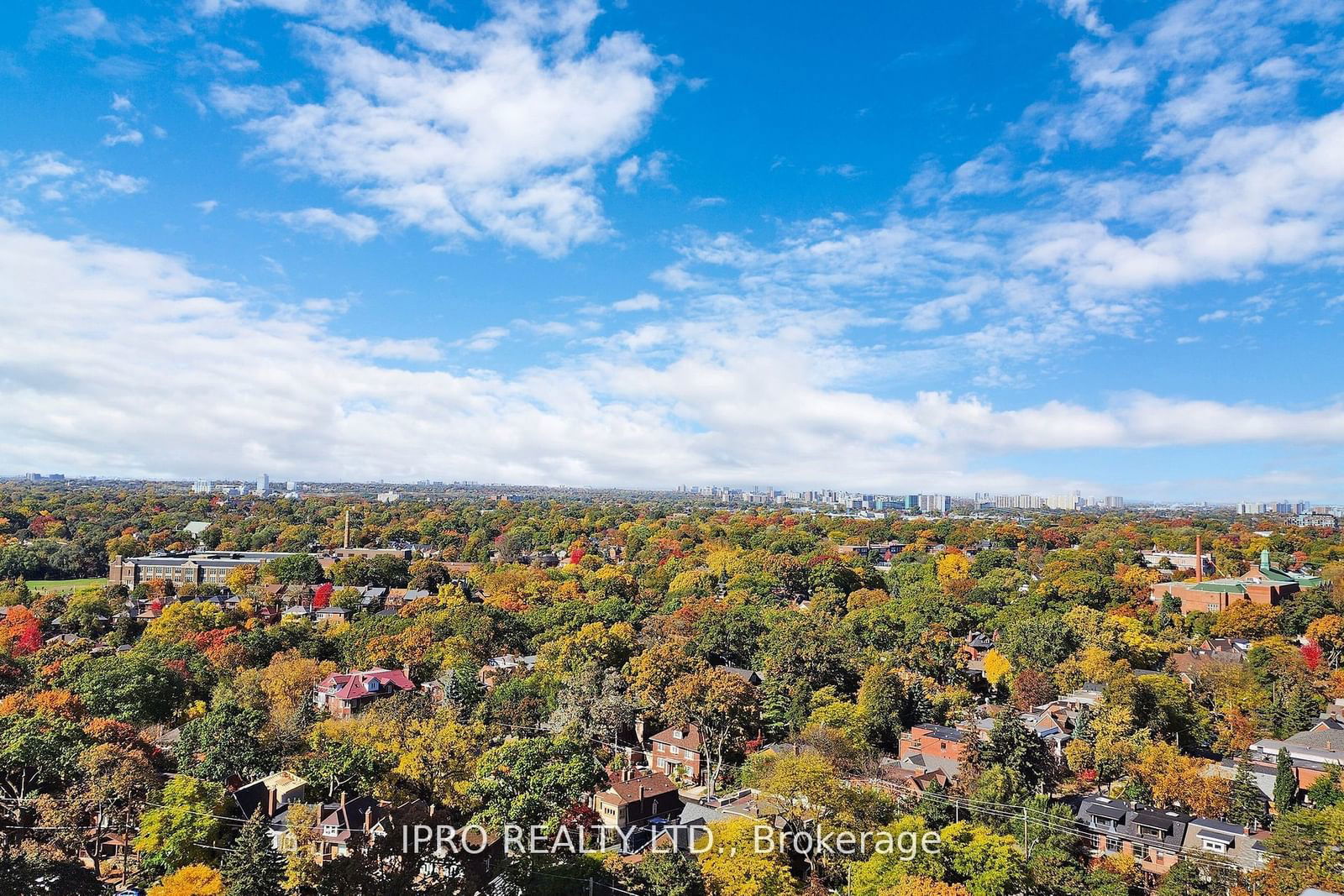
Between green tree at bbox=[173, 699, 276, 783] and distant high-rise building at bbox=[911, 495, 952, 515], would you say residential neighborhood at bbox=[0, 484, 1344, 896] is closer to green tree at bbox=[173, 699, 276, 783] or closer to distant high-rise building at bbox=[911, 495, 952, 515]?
green tree at bbox=[173, 699, 276, 783]

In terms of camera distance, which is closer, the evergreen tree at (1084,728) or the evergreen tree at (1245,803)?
the evergreen tree at (1245,803)

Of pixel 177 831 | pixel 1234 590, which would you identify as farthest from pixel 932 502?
pixel 177 831

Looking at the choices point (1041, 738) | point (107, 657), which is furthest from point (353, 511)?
point (1041, 738)

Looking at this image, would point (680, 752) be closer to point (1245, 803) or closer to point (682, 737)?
point (682, 737)

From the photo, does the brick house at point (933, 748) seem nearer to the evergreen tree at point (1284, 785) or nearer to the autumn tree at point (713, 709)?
the autumn tree at point (713, 709)

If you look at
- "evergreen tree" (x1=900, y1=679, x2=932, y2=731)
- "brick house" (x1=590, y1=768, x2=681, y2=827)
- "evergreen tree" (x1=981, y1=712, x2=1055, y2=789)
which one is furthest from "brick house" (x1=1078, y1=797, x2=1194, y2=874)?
"brick house" (x1=590, y1=768, x2=681, y2=827)

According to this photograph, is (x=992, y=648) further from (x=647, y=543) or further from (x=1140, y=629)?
(x=647, y=543)

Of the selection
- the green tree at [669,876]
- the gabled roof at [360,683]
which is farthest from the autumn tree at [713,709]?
the gabled roof at [360,683]
